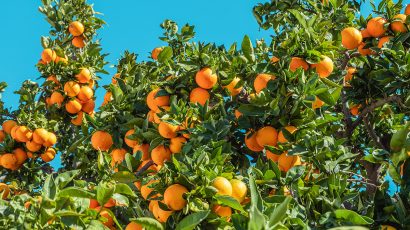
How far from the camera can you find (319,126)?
304 centimetres

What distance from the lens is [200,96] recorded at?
3527 millimetres

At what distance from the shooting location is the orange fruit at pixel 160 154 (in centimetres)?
327

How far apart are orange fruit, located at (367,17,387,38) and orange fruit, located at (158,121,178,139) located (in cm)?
191

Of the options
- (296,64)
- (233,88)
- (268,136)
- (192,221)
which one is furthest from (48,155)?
(192,221)

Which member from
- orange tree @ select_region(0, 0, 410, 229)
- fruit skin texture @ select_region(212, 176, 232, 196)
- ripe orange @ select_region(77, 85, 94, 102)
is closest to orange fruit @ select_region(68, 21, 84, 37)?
orange tree @ select_region(0, 0, 410, 229)

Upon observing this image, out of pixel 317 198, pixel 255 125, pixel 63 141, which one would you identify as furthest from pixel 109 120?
pixel 63 141

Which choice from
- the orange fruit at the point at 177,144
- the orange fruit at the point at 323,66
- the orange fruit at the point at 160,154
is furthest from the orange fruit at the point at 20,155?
the orange fruit at the point at 323,66

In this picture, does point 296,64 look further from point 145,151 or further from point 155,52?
point 155,52

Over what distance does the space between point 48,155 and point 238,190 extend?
10.8 ft

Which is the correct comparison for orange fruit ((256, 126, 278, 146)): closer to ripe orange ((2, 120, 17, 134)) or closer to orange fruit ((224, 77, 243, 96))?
orange fruit ((224, 77, 243, 96))

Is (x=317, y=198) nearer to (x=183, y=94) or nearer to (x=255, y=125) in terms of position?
(x=255, y=125)

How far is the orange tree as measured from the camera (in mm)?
2283

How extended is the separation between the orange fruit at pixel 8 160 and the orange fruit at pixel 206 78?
2.49 meters

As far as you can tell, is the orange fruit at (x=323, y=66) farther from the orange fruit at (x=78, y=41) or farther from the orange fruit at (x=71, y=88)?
the orange fruit at (x=78, y=41)
